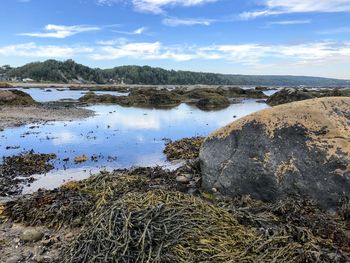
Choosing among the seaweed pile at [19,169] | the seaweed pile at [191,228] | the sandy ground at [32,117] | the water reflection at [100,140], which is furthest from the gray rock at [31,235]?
the sandy ground at [32,117]

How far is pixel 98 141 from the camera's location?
48.5 ft

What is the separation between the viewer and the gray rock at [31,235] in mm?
5812

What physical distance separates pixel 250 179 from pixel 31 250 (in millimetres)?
3536

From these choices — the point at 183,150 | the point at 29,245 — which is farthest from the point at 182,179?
the point at 183,150

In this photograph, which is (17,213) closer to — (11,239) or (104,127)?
(11,239)

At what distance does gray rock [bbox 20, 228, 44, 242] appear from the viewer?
581 cm

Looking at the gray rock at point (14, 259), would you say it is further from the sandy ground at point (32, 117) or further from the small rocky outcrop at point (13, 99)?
the small rocky outcrop at point (13, 99)

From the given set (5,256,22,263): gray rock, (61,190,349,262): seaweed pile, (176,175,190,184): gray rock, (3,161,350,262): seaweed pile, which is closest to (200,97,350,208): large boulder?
(3,161,350,262): seaweed pile

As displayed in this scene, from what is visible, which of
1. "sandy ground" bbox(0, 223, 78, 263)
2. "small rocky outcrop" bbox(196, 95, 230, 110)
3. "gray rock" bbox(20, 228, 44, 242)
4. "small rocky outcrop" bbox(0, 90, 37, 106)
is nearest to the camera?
"sandy ground" bbox(0, 223, 78, 263)

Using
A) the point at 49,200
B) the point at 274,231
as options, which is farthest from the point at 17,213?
the point at 274,231

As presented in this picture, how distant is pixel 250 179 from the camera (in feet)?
23.0

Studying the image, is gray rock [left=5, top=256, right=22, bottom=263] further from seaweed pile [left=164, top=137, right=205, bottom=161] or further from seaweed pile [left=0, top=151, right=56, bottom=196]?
seaweed pile [left=164, top=137, right=205, bottom=161]

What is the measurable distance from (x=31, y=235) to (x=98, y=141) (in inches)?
355

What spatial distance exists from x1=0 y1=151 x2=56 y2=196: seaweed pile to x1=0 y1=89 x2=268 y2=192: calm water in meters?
0.27
